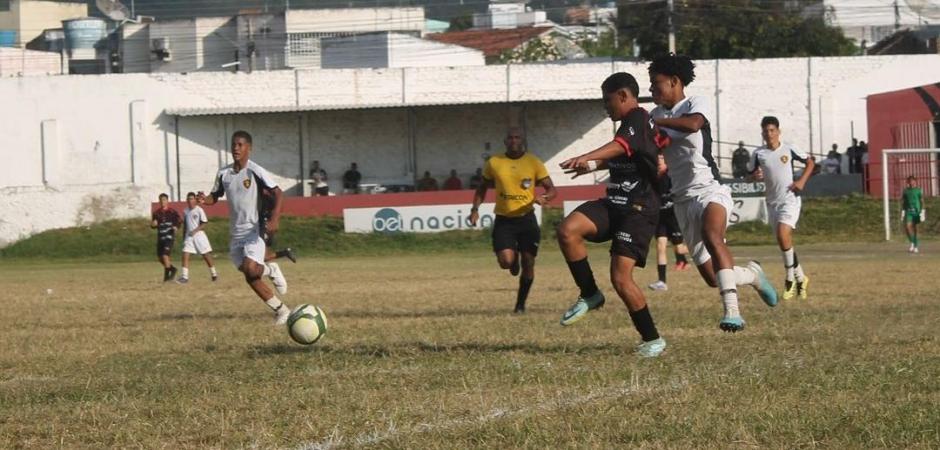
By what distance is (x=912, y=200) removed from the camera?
32250mm

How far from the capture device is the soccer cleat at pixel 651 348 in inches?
386

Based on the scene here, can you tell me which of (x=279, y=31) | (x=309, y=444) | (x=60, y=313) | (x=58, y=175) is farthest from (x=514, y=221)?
(x=279, y=31)

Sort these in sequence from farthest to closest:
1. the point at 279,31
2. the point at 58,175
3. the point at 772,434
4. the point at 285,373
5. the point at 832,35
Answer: the point at 279,31 → the point at 832,35 → the point at 58,175 → the point at 285,373 → the point at 772,434

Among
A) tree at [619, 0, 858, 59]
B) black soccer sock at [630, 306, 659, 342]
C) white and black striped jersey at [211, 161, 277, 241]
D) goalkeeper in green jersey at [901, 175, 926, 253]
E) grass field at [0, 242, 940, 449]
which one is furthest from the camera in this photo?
tree at [619, 0, 858, 59]

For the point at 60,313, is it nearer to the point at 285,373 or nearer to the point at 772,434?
the point at 285,373

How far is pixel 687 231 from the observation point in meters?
11.1

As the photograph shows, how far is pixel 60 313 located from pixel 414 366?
8235 millimetres

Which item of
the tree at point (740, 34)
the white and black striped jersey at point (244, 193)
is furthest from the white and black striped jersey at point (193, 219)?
the tree at point (740, 34)

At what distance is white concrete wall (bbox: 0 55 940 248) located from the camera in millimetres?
53406

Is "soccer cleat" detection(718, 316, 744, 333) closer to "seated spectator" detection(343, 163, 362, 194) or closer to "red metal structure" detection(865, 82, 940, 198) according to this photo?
"red metal structure" detection(865, 82, 940, 198)

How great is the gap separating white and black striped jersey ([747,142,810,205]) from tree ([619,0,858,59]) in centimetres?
5067

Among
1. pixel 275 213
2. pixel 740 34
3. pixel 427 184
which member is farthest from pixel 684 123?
pixel 740 34

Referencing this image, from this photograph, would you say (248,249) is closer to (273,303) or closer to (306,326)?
(273,303)

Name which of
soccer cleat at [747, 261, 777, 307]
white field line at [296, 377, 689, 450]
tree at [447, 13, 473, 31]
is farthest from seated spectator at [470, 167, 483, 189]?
tree at [447, 13, 473, 31]
